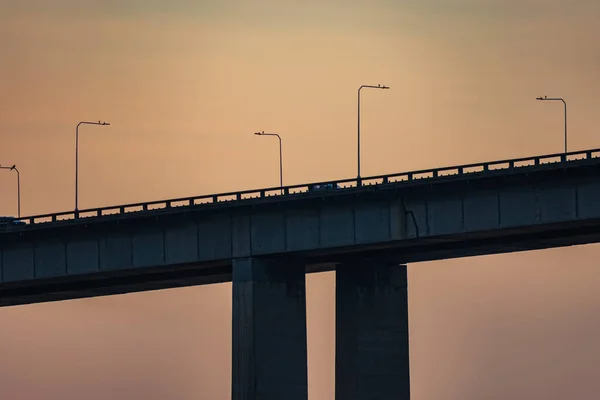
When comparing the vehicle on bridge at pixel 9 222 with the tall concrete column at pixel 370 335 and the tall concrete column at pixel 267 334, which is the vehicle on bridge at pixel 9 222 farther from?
the tall concrete column at pixel 370 335

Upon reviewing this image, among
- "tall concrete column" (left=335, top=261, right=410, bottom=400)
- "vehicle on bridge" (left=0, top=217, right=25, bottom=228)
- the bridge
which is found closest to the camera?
the bridge

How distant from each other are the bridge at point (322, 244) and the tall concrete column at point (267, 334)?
9cm

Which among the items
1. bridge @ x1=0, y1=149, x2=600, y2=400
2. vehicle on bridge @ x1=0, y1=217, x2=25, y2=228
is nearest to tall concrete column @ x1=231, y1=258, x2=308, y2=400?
bridge @ x1=0, y1=149, x2=600, y2=400

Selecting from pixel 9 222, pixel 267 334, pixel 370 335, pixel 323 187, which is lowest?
pixel 267 334

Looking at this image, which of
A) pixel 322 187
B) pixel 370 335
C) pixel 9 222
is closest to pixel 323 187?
pixel 322 187

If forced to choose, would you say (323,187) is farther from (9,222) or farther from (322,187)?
(9,222)

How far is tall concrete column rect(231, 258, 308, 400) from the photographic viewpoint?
138500 mm

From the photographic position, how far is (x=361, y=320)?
481ft

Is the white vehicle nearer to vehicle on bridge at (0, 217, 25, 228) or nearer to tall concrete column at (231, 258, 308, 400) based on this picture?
tall concrete column at (231, 258, 308, 400)

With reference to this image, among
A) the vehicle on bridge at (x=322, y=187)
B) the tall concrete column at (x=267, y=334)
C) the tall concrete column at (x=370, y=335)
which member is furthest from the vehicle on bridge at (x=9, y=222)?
the vehicle on bridge at (x=322, y=187)

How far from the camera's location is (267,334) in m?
139

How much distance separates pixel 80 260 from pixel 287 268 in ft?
49.8

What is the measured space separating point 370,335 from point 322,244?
497 inches

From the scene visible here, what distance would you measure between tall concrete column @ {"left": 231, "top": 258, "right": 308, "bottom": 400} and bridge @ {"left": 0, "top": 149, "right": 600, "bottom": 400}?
0.09 metres
